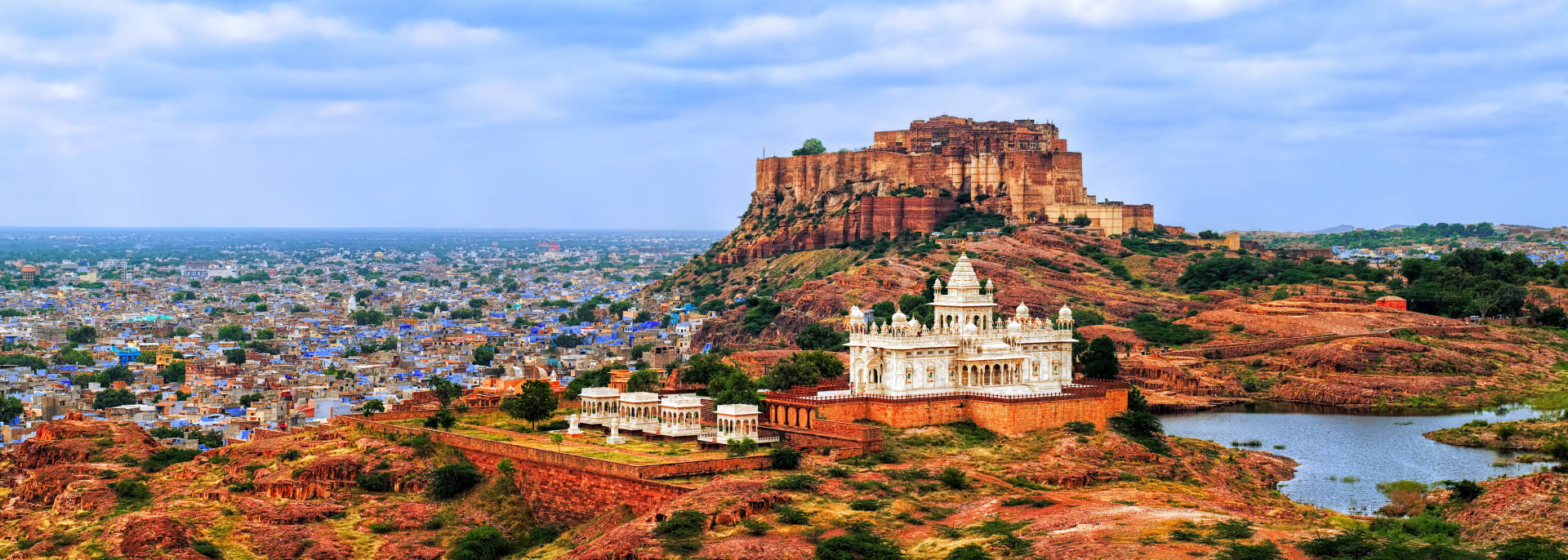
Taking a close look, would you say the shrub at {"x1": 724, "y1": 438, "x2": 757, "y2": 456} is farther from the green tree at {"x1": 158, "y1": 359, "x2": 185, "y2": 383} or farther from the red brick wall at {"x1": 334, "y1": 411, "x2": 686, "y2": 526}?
the green tree at {"x1": 158, "y1": 359, "x2": 185, "y2": 383}

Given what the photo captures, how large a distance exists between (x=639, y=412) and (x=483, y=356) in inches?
2008

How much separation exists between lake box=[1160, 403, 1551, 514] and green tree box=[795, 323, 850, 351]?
15759mm

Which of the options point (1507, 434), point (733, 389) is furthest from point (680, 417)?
point (1507, 434)

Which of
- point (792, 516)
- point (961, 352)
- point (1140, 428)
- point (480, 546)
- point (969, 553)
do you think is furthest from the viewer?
point (1140, 428)

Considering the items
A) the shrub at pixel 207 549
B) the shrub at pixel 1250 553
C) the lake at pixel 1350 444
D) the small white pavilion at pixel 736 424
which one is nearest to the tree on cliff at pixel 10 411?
the shrub at pixel 207 549

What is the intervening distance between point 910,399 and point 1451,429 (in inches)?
1113

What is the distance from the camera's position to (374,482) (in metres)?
49.5

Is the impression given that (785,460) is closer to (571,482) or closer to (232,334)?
(571,482)

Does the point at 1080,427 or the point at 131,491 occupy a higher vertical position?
the point at 1080,427

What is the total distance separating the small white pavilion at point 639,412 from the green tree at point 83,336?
76.1m

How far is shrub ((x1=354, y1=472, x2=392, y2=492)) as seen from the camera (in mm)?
A: 49344

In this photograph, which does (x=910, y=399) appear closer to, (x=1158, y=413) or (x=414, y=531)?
(x=414, y=531)

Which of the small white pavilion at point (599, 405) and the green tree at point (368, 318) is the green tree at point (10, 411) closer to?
the small white pavilion at point (599, 405)

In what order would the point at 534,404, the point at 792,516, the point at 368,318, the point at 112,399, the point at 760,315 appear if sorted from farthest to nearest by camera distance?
the point at 368,318 < the point at 760,315 < the point at 112,399 < the point at 534,404 < the point at 792,516
